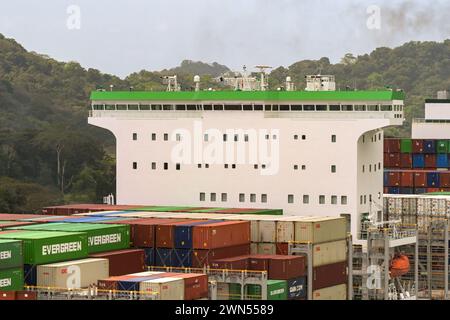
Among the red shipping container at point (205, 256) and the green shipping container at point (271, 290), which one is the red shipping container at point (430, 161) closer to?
the red shipping container at point (205, 256)

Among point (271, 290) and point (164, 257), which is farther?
point (164, 257)

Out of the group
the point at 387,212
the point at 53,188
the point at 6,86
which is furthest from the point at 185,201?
the point at 6,86

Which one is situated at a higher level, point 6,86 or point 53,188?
point 6,86

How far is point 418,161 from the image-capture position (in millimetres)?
83438

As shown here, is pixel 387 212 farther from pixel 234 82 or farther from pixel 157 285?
pixel 157 285

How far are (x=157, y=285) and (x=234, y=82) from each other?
22.4 meters

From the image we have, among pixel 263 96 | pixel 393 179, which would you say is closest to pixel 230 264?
pixel 263 96

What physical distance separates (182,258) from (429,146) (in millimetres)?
46132

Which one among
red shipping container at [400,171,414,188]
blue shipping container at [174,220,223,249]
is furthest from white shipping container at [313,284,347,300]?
red shipping container at [400,171,414,188]

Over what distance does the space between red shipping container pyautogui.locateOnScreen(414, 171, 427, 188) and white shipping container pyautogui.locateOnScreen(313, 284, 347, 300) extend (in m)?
29.2

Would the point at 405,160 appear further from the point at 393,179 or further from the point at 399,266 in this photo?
the point at 399,266

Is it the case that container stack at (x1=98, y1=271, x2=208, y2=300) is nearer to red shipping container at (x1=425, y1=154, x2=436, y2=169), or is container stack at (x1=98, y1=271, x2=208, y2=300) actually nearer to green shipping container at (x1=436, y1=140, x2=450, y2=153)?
red shipping container at (x1=425, y1=154, x2=436, y2=169)

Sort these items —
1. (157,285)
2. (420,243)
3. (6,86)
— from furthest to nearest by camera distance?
1. (6,86)
2. (420,243)
3. (157,285)

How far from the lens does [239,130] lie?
52.2 meters
